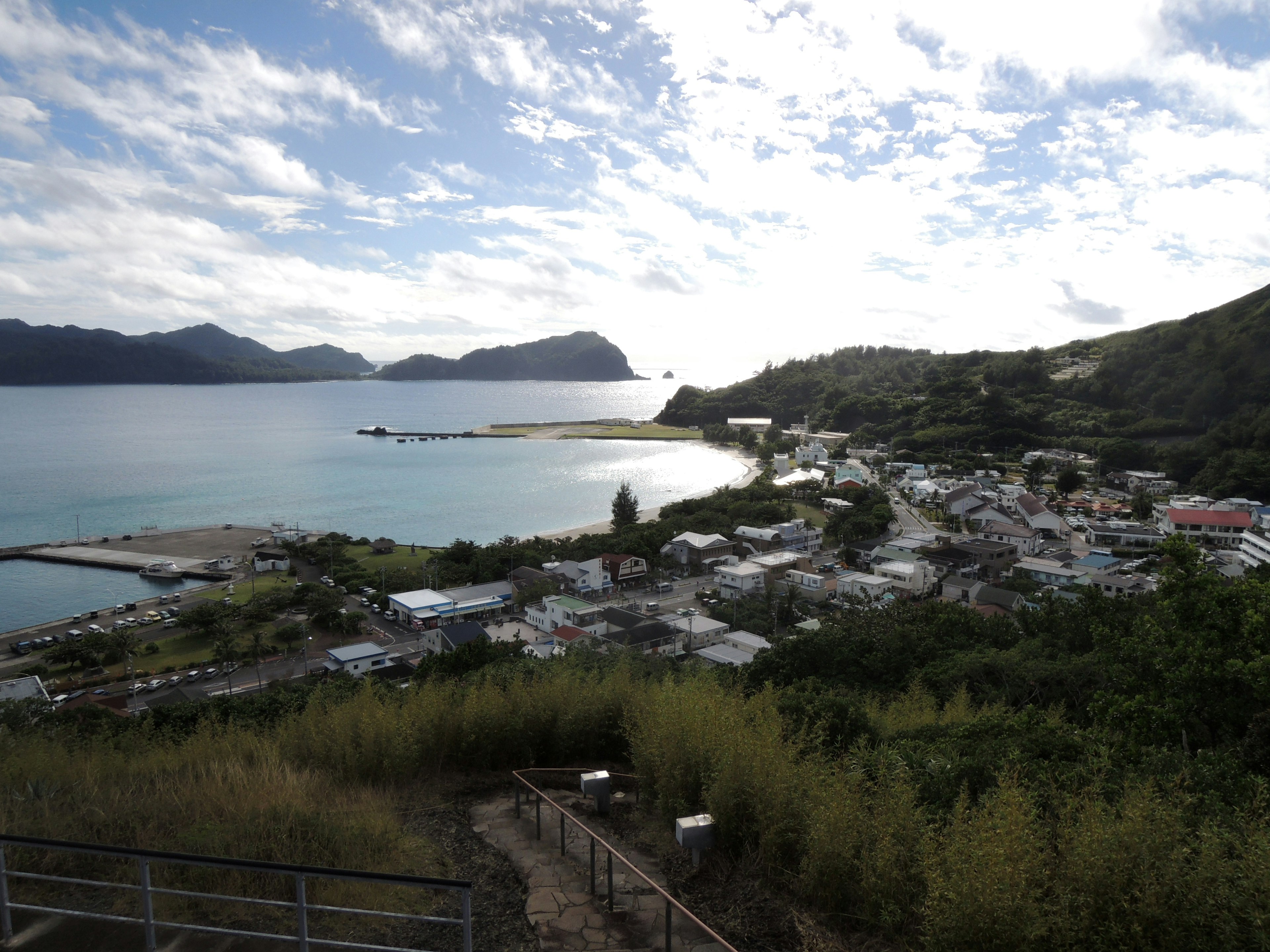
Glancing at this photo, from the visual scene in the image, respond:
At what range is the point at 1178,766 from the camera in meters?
2.89

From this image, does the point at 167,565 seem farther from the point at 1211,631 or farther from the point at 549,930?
the point at 1211,631

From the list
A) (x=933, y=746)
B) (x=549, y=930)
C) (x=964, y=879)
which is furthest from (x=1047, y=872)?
(x=933, y=746)

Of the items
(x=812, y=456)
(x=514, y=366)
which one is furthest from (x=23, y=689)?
(x=514, y=366)

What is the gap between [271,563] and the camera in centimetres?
1861

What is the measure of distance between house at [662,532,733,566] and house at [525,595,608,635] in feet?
16.5

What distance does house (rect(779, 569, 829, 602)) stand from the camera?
50.3 feet

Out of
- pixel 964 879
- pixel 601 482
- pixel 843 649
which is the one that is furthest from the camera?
pixel 601 482

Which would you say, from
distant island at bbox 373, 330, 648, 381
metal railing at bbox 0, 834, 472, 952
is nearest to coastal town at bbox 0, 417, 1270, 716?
metal railing at bbox 0, 834, 472, 952

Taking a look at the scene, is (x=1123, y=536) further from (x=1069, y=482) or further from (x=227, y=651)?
(x=227, y=651)

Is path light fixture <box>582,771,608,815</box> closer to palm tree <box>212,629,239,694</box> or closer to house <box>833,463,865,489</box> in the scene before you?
palm tree <box>212,629,239,694</box>

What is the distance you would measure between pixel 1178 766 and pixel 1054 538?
22.0 metres

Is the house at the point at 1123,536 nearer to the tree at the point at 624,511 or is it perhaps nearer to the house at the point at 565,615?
the tree at the point at 624,511

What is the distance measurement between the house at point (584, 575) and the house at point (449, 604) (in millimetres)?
1442

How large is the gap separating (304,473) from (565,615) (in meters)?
26.8
